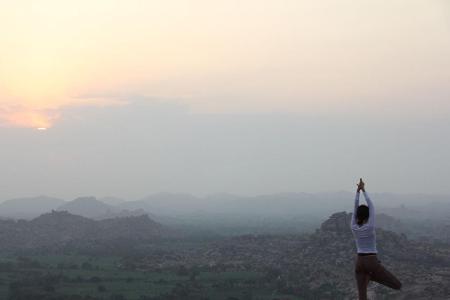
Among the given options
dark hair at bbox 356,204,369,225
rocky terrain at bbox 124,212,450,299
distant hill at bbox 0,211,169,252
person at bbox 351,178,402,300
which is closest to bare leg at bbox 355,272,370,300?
person at bbox 351,178,402,300

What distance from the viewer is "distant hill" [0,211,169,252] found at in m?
115

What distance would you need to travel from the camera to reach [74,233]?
134 m

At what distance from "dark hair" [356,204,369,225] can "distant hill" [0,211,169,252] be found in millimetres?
100964

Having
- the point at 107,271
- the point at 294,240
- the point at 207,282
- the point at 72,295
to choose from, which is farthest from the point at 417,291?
the point at 294,240

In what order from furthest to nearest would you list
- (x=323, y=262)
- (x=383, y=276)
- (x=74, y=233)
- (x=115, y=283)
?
(x=74, y=233)
(x=323, y=262)
(x=115, y=283)
(x=383, y=276)

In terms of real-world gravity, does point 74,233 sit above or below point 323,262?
above

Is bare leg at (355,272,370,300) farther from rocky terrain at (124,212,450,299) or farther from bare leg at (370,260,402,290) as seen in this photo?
rocky terrain at (124,212,450,299)

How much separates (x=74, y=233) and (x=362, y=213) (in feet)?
429

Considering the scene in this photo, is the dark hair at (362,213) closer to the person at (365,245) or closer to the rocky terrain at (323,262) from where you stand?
the person at (365,245)

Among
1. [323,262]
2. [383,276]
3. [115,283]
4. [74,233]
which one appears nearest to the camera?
[383,276]

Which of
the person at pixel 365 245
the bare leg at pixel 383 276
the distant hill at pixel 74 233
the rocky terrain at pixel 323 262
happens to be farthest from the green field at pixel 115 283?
the bare leg at pixel 383 276

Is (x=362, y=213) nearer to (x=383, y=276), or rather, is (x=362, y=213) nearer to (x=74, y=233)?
(x=383, y=276)

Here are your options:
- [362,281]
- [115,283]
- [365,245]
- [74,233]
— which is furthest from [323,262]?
[74,233]

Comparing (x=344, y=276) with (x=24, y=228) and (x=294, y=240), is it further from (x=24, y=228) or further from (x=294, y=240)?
(x=24, y=228)
